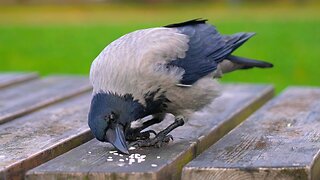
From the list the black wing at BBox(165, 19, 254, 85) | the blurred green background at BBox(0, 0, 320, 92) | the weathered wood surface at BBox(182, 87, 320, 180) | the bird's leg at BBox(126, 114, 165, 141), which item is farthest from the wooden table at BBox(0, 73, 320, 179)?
the blurred green background at BBox(0, 0, 320, 92)

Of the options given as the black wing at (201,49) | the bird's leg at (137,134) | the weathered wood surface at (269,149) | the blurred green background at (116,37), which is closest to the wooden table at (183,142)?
the weathered wood surface at (269,149)

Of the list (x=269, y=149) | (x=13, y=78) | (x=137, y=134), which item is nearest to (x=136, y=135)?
(x=137, y=134)

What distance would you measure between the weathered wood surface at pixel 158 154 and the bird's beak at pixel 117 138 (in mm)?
35

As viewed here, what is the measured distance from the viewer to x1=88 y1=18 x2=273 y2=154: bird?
9.65 ft

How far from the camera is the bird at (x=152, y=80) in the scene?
2941mm

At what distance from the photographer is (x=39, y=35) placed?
14672mm

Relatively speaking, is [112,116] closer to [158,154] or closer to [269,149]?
[158,154]

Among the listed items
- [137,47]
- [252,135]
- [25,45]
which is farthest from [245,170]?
[25,45]

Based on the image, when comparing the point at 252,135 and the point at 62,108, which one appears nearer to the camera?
the point at 252,135

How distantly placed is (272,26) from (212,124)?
11607mm

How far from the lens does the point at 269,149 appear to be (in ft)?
8.92

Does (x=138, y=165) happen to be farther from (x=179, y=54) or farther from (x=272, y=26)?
(x=272, y=26)

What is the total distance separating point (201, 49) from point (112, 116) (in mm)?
686

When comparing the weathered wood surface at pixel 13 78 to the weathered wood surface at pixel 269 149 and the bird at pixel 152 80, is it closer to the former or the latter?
the bird at pixel 152 80
